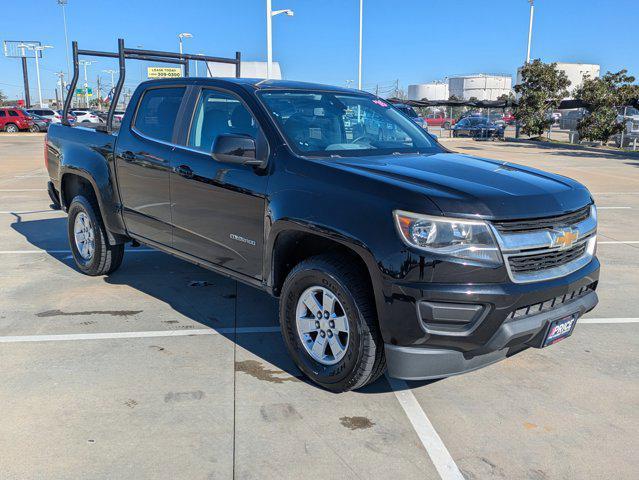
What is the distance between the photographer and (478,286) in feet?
9.65

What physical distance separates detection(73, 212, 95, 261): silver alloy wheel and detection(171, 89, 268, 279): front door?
157cm

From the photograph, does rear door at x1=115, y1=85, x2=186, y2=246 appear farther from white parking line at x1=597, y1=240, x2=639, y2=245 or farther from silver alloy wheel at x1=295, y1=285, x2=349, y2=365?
white parking line at x1=597, y1=240, x2=639, y2=245

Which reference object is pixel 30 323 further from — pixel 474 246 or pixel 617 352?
pixel 617 352

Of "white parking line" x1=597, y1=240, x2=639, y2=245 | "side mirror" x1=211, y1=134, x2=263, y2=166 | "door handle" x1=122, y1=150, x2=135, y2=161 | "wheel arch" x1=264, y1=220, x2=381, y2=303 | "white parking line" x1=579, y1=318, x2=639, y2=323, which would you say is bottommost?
"white parking line" x1=579, y1=318, x2=639, y2=323

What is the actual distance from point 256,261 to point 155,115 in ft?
6.01

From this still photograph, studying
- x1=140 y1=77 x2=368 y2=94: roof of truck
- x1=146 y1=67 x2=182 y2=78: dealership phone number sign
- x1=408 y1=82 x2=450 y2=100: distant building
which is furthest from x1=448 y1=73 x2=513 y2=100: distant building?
x1=140 y1=77 x2=368 y2=94: roof of truck

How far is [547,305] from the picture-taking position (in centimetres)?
322

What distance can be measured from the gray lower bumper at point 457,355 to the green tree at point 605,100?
88.8 ft

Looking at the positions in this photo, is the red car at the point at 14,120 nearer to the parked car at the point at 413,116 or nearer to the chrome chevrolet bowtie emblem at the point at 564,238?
the parked car at the point at 413,116

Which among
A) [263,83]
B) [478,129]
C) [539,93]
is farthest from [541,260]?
[478,129]

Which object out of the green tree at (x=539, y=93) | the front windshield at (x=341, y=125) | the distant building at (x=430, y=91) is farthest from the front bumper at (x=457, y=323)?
the distant building at (x=430, y=91)

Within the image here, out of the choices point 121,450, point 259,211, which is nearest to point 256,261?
point 259,211

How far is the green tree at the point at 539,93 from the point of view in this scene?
31.7 meters

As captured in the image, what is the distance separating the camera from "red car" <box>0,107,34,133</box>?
123 ft
